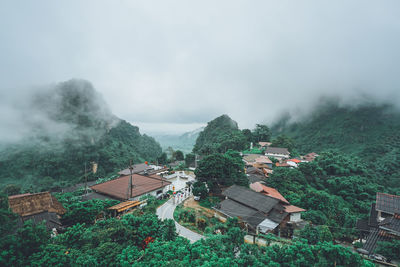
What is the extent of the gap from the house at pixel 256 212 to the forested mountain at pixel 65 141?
45.4 meters

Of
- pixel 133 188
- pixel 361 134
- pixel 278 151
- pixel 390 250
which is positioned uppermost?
pixel 361 134

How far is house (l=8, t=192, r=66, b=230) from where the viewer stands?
15.6 metres

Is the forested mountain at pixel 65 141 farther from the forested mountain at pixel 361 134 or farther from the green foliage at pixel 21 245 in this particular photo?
the forested mountain at pixel 361 134

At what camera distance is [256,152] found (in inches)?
2227

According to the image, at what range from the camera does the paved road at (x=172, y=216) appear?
48.7 feet

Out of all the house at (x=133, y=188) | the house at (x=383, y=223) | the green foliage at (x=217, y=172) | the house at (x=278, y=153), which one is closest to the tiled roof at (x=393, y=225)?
the house at (x=383, y=223)

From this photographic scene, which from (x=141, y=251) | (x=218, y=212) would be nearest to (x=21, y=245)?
(x=141, y=251)

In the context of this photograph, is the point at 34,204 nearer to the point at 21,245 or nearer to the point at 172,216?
the point at 21,245

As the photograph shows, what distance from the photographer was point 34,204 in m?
17.8

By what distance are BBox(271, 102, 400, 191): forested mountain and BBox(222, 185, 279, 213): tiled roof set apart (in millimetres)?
39917

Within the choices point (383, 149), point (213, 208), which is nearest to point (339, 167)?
point (383, 149)

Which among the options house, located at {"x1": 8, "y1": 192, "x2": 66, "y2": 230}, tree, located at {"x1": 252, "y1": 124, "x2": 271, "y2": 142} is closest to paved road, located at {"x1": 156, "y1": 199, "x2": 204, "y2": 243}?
house, located at {"x1": 8, "y1": 192, "x2": 66, "y2": 230}

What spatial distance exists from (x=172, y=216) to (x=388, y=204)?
2206 cm

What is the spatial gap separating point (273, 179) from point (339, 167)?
21364 mm
